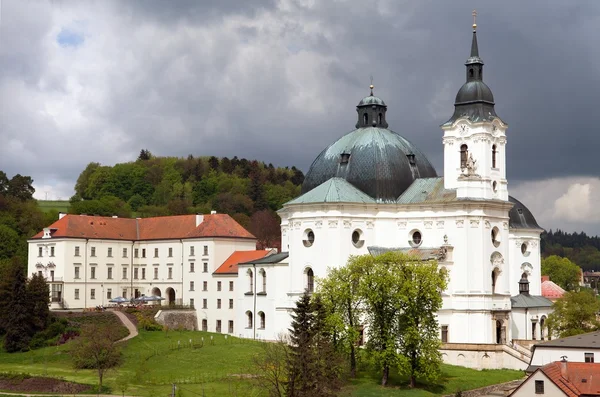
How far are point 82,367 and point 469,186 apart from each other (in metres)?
28.6

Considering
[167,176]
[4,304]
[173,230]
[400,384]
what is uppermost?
[167,176]

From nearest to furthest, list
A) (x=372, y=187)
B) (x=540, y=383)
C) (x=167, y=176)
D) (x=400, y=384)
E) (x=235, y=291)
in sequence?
(x=540, y=383) < (x=400, y=384) < (x=372, y=187) < (x=235, y=291) < (x=167, y=176)

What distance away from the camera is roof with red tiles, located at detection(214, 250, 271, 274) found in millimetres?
83375

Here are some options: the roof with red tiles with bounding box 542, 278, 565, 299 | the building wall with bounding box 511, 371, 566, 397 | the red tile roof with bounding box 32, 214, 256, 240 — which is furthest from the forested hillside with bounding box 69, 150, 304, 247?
the building wall with bounding box 511, 371, 566, 397

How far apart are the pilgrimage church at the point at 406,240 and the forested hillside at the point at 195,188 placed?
134ft

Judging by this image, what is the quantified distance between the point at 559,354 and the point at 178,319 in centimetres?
3426

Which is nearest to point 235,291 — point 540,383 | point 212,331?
point 212,331

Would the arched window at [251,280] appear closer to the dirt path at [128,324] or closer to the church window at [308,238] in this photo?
the church window at [308,238]

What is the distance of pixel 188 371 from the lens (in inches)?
2435

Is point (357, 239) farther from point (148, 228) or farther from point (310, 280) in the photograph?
point (148, 228)

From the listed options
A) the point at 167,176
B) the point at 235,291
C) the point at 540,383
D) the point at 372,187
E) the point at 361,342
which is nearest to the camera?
the point at 540,383

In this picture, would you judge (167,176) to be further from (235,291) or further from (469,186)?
(469,186)

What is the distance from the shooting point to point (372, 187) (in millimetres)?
74125

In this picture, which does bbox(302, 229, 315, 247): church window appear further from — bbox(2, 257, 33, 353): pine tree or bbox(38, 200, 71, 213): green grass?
bbox(38, 200, 71, 213): green grass
